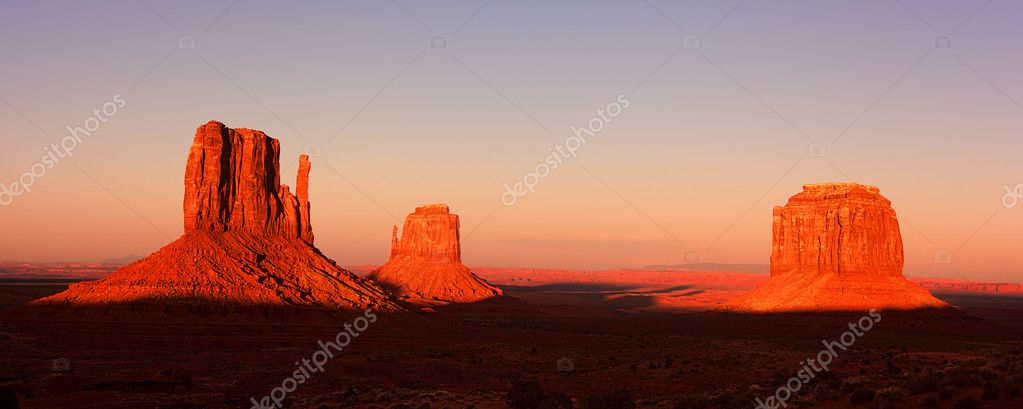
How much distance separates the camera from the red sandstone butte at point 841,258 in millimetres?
85500

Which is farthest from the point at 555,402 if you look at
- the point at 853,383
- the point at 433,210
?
the point at 433,210

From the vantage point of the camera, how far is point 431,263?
486ft

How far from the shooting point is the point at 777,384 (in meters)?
32.1

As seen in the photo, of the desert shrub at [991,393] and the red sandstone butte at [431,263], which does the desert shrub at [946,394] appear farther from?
the red sandstone butte at [431,263]

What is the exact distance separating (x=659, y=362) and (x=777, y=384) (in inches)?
680

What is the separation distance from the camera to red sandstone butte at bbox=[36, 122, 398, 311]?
62.0 metres

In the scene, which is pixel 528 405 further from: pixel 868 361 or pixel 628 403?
pixel 868 361

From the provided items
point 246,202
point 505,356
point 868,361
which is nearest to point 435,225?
point 246,202

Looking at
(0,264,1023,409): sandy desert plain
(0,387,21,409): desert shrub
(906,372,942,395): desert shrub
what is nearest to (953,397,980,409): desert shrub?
(0,264,1023,409): sandy desert plain

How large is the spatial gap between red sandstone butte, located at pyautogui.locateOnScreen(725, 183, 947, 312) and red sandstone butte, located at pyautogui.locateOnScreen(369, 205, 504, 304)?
5171 cm

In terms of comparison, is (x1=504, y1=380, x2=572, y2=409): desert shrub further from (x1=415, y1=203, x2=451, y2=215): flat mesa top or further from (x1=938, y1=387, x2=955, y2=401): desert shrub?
(x1=415, y1=203, x2=451, y2=215): flat mesa top

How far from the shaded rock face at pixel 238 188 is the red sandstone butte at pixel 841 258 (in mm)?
51737

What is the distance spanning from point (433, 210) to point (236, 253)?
86369mm

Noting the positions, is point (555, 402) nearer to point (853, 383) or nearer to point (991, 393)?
point (853, 383)
